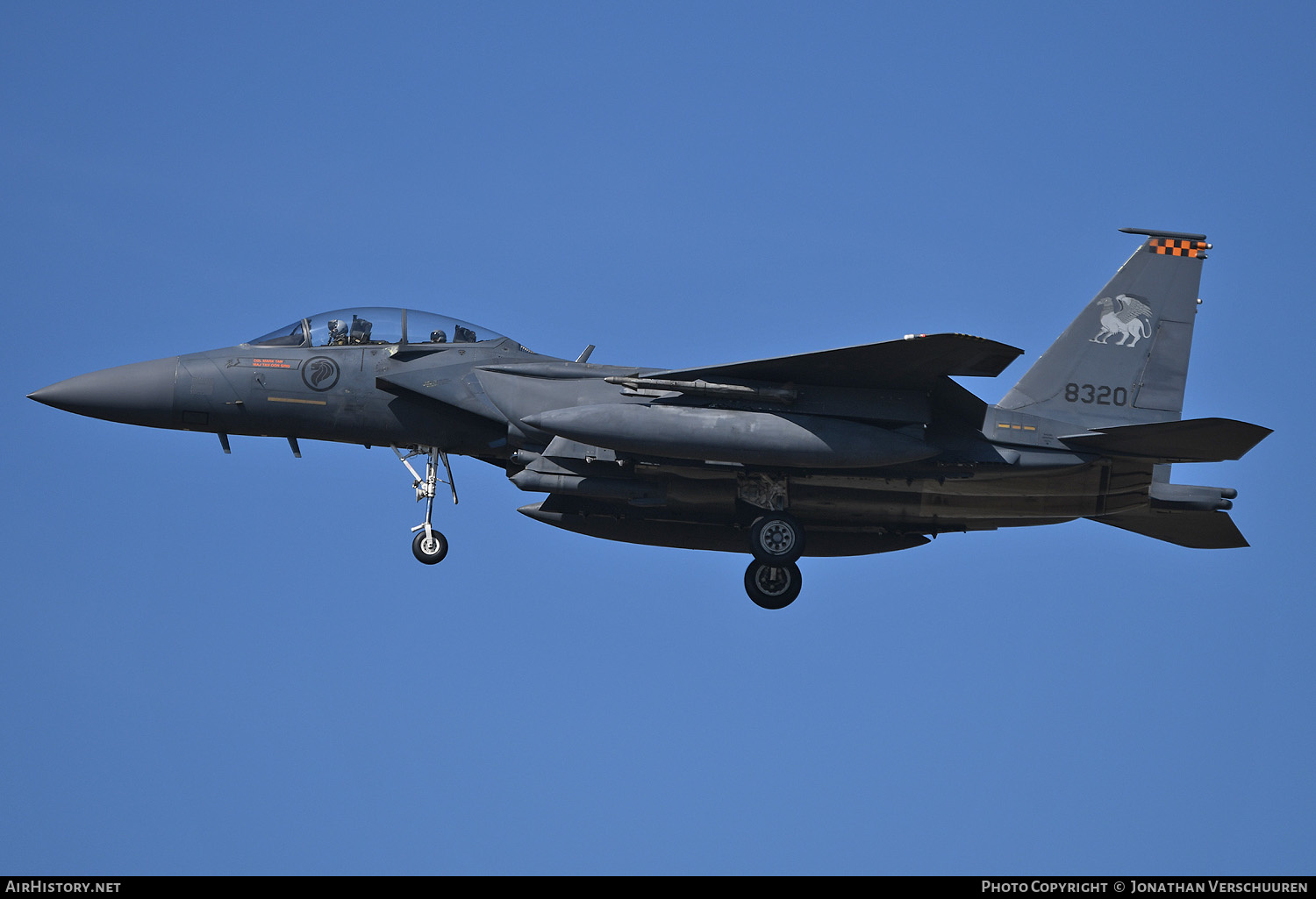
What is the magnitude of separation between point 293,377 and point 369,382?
0.93 metres

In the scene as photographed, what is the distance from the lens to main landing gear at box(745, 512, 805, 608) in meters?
16.3

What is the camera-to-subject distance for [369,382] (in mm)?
16969

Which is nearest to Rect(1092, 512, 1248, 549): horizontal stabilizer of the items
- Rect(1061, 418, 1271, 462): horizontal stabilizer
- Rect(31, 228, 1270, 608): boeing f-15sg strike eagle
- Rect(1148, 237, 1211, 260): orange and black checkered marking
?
Rect(31, 228, 1270, 608): boeing f-15sg strike eagle

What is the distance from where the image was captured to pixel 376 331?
17219 millimetres

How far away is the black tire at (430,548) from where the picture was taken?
666 inches

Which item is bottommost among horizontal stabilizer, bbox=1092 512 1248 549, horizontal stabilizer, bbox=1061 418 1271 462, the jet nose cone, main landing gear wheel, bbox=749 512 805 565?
main landing gear wheel, bbox=749 512 805 565

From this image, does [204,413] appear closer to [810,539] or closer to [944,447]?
[810,539]

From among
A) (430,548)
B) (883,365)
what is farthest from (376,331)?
(883,365)

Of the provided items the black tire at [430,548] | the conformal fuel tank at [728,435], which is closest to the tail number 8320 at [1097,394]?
the conformal fuel tank at [728,435]

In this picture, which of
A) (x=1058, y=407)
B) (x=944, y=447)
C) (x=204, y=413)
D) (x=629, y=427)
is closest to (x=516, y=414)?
(x=629, y=427)

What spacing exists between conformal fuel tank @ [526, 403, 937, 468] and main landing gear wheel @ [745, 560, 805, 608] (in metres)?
1.68

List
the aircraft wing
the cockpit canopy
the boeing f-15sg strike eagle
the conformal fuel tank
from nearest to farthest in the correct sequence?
the aircraft wing
the conformal fuel tank
the boeing f-15sg strike eagle
the cockpit canopy

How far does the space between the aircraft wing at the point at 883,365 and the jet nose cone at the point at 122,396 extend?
6126mm

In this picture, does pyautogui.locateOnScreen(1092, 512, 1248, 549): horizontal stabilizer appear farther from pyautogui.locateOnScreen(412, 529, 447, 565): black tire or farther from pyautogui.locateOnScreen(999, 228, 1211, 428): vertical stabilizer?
pyautogui.locateOnScreen(412, 529, 447, 565): black tire
